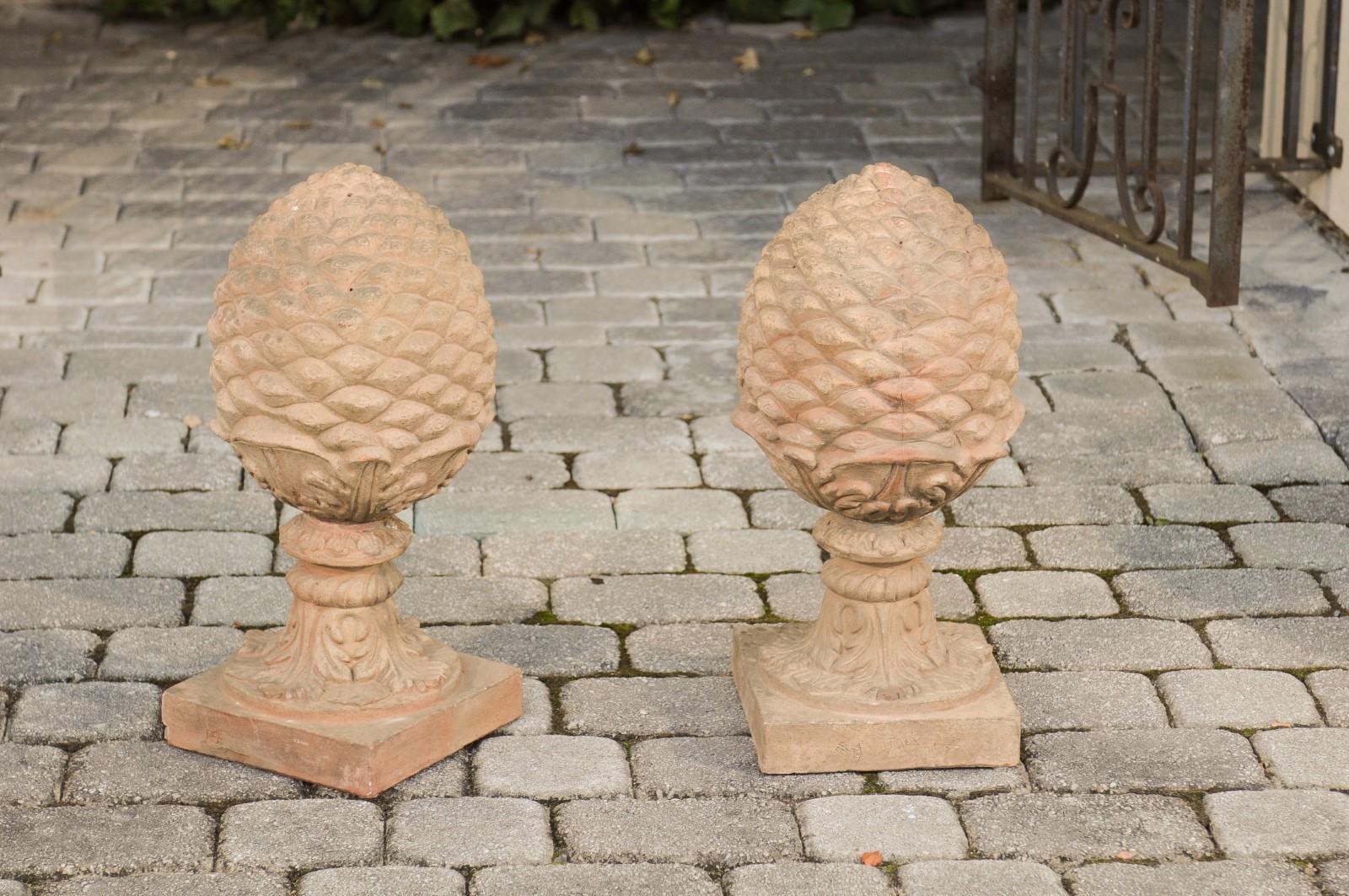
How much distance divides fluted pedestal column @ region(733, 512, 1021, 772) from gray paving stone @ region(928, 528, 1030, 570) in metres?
0.76

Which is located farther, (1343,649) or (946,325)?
(1343,649)

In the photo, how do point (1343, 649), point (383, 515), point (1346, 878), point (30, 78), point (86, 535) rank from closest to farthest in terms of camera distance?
point (1346, 878), point (383, 515), point (1343, 649), point (86, 535), point (30, 78)

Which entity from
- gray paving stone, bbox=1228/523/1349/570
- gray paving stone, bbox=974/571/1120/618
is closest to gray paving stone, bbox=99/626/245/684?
gray paving stone, bbox=974/571/1120/618

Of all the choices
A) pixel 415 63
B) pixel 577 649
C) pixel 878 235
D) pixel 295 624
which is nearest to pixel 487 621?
pixel 577 649

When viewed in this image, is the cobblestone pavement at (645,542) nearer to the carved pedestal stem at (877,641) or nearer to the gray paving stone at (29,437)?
the gray paving stone at (29,437)

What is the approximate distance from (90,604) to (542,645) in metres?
1.03

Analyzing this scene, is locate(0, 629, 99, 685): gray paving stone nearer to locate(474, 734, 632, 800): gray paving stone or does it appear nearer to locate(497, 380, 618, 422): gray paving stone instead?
locate(474, 734, 632, 800): gray paving stone

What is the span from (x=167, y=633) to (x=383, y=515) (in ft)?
2.78

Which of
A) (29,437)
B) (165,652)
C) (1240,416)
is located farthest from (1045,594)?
(29,437)

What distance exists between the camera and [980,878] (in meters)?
3.08

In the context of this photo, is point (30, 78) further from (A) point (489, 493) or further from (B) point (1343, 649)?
(B) point (1343, 649)

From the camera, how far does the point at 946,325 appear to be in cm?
314

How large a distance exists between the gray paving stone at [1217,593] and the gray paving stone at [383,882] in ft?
5.79

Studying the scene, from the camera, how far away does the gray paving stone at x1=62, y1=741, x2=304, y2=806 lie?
332cm
